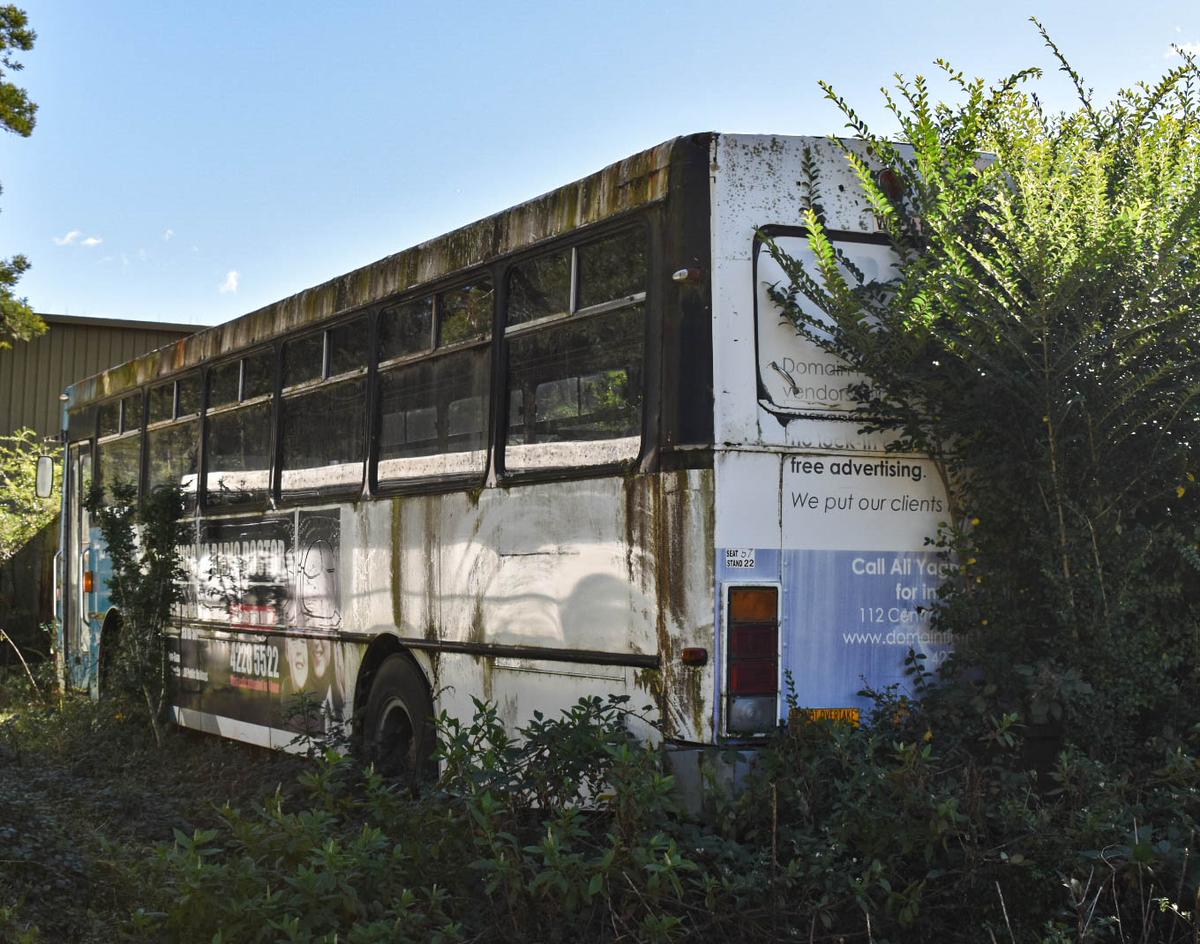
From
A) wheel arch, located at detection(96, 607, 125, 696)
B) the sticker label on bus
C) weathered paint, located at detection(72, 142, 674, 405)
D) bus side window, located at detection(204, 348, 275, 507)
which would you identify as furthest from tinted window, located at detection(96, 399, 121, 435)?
the sticker label on bus

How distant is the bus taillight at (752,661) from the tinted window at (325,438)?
3.27m

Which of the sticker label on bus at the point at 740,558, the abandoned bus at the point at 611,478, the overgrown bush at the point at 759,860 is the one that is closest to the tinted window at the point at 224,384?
the abandoned bus at the point at 611,478

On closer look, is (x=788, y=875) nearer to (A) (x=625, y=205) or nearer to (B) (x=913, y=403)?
(B) (x=913, y=403)

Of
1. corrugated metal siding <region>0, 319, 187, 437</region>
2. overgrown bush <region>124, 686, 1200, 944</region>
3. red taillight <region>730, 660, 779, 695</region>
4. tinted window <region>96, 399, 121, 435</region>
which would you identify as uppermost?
corrugated metal siding <region>0, 319, 187, 437</region>

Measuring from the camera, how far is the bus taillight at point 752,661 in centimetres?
563

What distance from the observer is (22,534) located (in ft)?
70.0

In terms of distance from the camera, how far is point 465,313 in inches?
293

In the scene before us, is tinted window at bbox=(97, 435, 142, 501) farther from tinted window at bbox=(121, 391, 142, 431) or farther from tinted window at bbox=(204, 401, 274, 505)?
tinted window at bbox=(204, 401, 274, 505)

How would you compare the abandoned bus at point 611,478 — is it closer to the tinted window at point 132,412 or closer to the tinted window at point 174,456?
the tinted window at point 174,456

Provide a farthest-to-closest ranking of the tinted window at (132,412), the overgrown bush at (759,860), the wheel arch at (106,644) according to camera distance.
Result: the wheel arch at (106,644) < the tinted window at (132,412) < the overgrown bush at (759,860)

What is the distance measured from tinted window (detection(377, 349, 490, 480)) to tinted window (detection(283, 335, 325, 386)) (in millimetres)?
991

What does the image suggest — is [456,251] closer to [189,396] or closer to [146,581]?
[189,396]

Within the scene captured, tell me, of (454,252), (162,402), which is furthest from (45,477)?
(454,252)

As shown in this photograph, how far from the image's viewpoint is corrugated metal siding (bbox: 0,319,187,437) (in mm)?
28734
